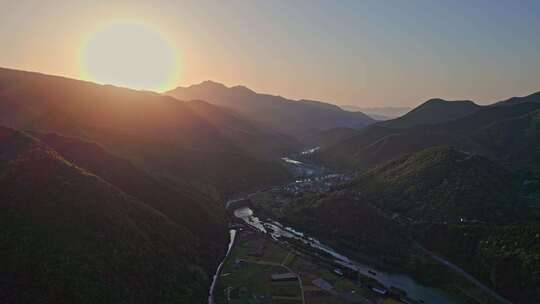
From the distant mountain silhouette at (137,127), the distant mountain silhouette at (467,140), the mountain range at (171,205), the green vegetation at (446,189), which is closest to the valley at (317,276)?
the mountain range at (171,205)

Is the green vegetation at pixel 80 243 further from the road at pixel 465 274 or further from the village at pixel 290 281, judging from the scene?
the road at pixel 465 274

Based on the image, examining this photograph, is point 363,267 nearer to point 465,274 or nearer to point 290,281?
point 290,281

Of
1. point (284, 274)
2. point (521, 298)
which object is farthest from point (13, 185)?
point (521, 298)

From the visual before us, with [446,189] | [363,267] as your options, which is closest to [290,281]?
[363,267]

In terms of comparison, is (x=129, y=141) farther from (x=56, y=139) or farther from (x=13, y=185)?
(x=13, y=185)

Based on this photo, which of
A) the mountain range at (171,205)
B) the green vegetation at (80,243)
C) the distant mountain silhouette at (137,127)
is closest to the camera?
the green vegetation at (80,243)

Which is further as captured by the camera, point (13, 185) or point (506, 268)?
point (506, 268)

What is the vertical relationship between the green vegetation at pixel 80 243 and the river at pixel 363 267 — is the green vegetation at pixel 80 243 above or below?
above

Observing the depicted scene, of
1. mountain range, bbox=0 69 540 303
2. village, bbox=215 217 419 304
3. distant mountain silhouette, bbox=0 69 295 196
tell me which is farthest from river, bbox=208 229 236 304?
distant mountain silhouette, bbox=0 69 295 196
